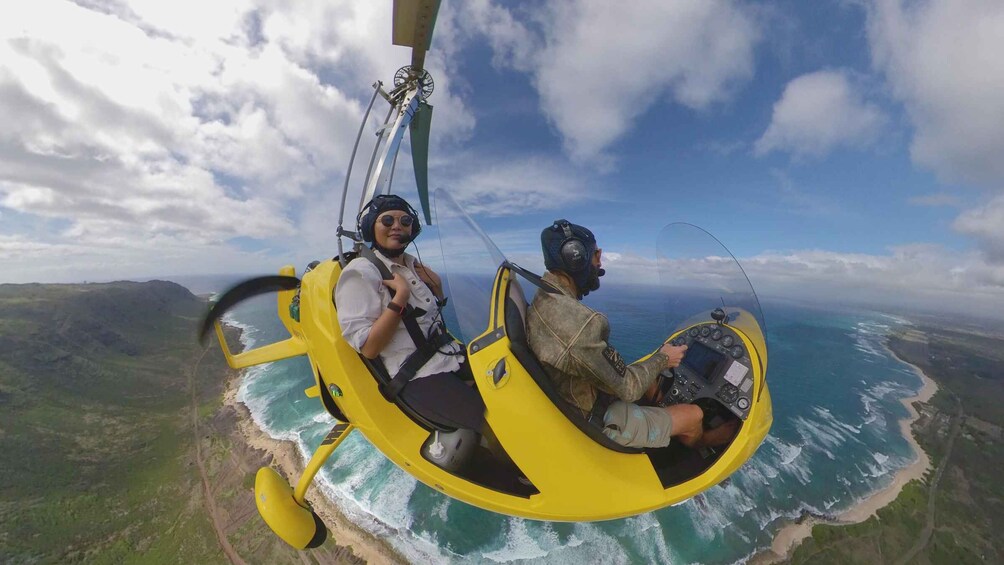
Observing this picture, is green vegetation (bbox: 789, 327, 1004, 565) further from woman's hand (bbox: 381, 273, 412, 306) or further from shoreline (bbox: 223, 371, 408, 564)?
woman's hand (bbox: 381, 273, 412, 306)

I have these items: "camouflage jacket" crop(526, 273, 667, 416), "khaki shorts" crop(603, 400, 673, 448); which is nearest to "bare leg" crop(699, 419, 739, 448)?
"khaki shorts" crop(603, 400, 673, 448)

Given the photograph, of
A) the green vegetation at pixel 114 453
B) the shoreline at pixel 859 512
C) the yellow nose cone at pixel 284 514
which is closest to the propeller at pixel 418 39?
the yellow nose cone at pixel 284 514

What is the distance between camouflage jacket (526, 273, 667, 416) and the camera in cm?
221

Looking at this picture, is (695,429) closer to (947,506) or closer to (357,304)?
(357,304)

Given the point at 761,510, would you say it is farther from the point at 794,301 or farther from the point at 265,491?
the point at 794,301

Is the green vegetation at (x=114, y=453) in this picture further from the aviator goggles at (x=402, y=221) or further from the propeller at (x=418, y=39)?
the aviator goggles at (x=402, y=221)

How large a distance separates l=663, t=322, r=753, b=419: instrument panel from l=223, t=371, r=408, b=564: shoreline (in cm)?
1989

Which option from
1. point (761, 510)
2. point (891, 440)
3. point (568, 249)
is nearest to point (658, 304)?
point (568, 249)

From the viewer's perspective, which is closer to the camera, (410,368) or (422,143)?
(410,368)

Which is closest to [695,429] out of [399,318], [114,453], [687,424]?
[687,424]

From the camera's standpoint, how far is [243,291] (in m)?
3.06

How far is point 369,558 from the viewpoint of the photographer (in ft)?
54.7

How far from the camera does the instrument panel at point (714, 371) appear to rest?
11.1 ft

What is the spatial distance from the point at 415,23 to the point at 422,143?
2463mm
